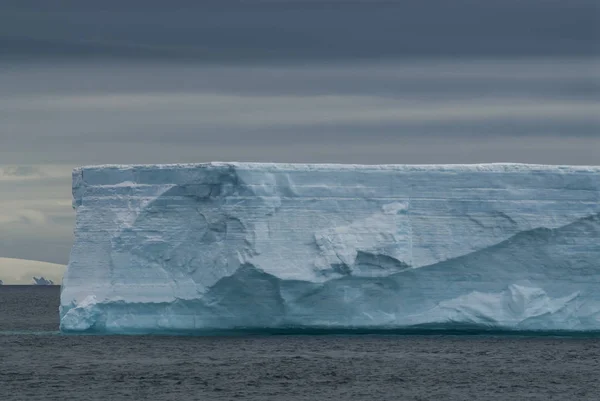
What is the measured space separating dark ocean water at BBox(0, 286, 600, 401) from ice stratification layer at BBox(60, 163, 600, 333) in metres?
0.78

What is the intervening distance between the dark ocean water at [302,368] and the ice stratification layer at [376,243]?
78cm

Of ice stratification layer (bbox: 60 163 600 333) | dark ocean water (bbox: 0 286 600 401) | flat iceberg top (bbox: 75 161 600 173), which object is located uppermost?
flat iceberg top (bbox: 75 161 600 173)

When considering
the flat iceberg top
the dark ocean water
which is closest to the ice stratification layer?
the flat iceberg top

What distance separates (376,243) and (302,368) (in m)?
3.80

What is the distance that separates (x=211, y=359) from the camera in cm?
2588

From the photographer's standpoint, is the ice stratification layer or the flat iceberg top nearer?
the ice stratification layer

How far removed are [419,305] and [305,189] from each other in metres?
3.23

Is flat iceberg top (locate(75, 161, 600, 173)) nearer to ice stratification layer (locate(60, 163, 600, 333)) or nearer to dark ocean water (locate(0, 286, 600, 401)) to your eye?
ice stratification layer (locate(60, 163, 600, 333))

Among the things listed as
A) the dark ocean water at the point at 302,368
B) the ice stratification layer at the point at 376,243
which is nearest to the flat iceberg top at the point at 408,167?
the ice stratification layer at the point at 376,243

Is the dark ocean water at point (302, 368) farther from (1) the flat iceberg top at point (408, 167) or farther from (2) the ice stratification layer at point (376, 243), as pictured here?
(1) the flat iceberg top at point (408, 167)

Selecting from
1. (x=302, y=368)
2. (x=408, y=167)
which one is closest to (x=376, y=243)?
(x=408, y=167)

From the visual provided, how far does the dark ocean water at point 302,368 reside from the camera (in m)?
21.8

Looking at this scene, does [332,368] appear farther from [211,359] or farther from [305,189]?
[305,189]

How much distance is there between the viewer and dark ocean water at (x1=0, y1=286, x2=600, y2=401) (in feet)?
71.4
